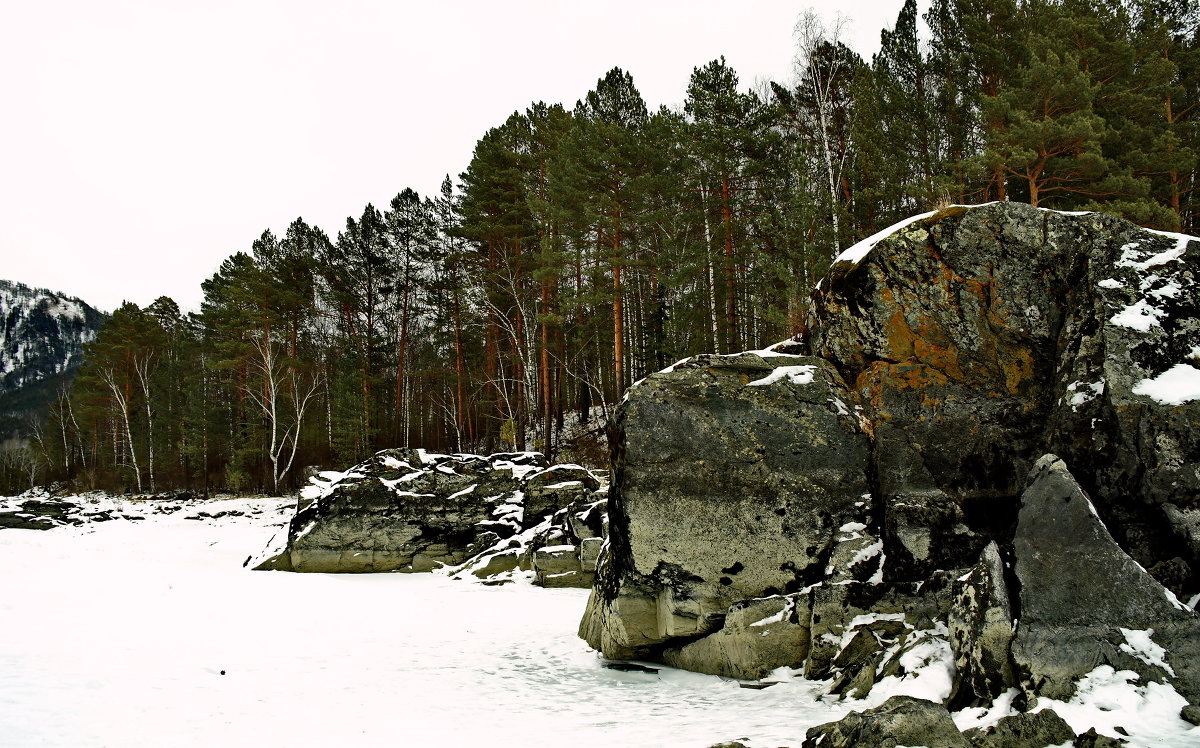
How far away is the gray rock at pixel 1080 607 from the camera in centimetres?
400

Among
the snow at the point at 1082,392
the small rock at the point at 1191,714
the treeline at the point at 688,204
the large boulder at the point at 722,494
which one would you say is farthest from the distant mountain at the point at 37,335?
the small rock at the point at 1191,714

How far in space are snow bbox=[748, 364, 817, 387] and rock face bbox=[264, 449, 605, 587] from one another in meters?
6.47

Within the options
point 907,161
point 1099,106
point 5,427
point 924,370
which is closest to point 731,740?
point 924,370

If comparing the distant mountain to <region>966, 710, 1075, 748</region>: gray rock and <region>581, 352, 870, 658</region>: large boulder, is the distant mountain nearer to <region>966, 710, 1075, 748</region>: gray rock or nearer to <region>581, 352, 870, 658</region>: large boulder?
<region>581, 352, 870, 658</region>: large boulder

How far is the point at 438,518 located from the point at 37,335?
175632mm

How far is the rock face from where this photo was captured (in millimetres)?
13570

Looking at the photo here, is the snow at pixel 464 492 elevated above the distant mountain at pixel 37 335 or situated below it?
below

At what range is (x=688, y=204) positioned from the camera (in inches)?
902

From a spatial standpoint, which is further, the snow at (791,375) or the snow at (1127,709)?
the snow at (791,375)

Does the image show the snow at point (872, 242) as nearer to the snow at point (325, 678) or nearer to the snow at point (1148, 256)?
the snow at point (1148, 256)

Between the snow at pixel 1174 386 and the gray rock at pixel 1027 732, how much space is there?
10.7ft

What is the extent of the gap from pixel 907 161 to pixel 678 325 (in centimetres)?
876

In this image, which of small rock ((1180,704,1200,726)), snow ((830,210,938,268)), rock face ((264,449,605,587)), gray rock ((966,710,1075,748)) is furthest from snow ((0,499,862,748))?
snow ((830,210,938,268))

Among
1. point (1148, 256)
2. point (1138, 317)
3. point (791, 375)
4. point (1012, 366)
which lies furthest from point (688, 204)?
point (1138, 317)
